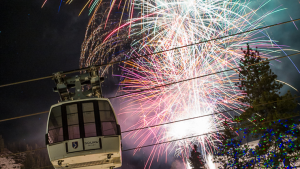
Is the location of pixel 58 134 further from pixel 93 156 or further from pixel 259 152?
Answer: pixel 259 152

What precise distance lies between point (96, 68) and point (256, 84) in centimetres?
2802

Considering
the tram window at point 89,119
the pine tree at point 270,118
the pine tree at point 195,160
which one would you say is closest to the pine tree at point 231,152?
the pine tree at point 270,118

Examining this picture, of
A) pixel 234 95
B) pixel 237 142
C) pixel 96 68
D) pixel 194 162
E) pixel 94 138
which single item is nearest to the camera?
pixel 94 138

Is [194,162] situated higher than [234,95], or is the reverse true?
[234,95]

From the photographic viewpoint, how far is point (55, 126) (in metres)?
10.4

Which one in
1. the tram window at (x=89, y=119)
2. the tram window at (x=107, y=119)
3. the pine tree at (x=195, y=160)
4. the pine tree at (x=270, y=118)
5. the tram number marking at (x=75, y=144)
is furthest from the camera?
the pine tree at (x=195, y=160)

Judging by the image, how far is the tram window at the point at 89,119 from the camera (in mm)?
10102

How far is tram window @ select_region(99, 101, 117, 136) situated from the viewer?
1038 centimetres

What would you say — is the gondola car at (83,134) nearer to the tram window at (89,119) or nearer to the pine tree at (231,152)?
the tram window at (89,119)

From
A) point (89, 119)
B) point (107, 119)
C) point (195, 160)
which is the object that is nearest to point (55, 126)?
point (89, 119)

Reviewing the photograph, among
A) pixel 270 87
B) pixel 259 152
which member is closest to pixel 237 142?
pixel 259 152

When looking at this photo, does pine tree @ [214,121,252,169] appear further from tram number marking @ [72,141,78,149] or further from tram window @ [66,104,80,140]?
tram number marking @ [72,141,78,149]

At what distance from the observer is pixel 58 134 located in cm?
1021

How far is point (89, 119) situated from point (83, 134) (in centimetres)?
65
